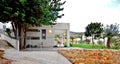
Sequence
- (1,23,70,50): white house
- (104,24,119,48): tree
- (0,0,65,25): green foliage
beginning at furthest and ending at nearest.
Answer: (104,24,119,48): tree
(1,23,70,50): white house
(0,0,65,25): green foliage

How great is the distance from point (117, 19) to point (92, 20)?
3565 millimetres

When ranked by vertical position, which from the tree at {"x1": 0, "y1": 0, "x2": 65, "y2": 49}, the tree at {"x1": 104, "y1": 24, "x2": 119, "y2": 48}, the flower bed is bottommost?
the flower bed

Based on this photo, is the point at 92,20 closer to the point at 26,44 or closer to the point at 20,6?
the point at 26,44

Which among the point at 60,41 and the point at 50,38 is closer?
the point at 50,38

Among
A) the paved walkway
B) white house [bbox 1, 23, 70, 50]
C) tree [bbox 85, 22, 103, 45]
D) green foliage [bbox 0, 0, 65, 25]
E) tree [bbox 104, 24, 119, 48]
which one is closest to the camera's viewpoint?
the paved walkway

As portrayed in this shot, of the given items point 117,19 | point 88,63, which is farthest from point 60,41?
point 88,63

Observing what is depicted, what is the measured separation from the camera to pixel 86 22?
3903cm

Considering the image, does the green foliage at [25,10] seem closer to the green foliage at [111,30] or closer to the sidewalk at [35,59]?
the sidewalk at [35,59]

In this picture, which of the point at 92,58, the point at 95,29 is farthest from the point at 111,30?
the point at 92,58

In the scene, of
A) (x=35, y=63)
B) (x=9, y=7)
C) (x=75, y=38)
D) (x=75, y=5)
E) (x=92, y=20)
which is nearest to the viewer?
(x=35, y=63)

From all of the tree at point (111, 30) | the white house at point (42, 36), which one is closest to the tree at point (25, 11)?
the white house at point (42, 36)

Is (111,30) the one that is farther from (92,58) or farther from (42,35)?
(92,58)

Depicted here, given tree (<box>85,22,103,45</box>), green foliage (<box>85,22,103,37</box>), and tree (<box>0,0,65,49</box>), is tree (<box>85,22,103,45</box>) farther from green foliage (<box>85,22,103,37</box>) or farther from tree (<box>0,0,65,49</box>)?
tree (<box>0,0,65,49</box>)

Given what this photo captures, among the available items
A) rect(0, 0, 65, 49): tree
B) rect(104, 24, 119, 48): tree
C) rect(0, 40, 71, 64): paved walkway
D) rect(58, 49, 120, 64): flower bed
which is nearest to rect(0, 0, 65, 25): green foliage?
rect(0, 0, 65, 49): tree
